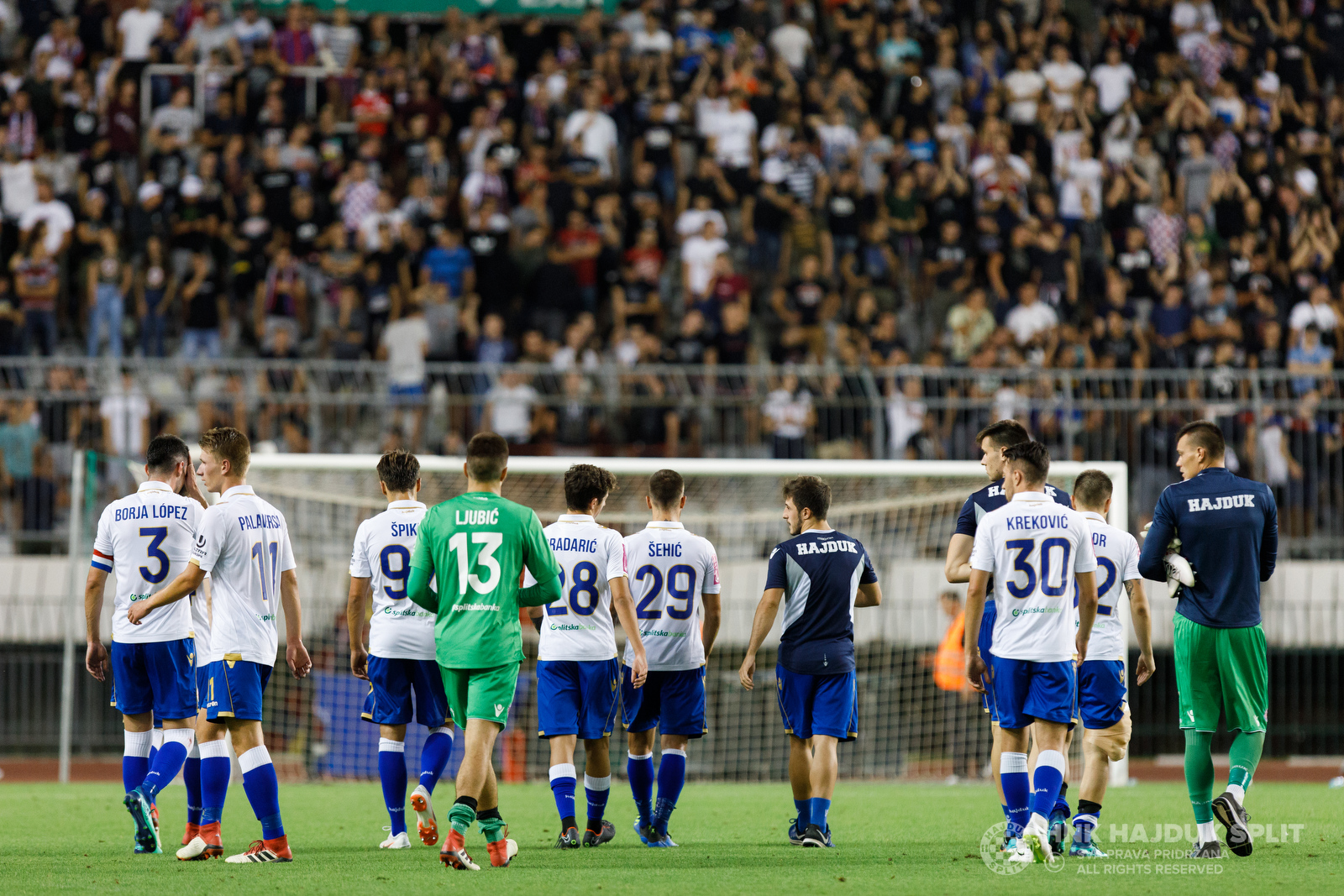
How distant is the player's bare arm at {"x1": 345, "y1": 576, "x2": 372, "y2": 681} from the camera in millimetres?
8578

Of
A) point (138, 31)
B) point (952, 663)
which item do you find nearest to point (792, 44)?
point (138, 31)

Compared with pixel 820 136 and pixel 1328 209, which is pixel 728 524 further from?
pixel 1328 209

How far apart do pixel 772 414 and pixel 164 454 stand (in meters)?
8.38

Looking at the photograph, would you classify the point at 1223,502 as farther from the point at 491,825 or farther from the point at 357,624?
the point at 357,624

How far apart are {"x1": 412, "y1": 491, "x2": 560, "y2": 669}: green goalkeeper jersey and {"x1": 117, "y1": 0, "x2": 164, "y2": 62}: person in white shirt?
50.5 feet

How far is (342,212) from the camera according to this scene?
63.6 ft

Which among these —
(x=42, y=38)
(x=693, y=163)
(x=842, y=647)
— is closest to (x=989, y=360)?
(x=693, y=163)

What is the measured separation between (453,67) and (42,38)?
18.0 ft

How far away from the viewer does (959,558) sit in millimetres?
8414

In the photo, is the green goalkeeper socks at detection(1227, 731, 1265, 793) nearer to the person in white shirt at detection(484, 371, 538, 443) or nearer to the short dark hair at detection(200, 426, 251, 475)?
the short dark hair at detection(200, 426, 251, 475)

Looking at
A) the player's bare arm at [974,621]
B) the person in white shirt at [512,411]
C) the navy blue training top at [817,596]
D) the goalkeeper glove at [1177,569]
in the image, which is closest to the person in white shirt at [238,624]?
the navy blue training top at [817,596]

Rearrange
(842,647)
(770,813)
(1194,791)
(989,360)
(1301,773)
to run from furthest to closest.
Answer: (989,360), (1301,773), (770,813), (842,647), (1194,791)

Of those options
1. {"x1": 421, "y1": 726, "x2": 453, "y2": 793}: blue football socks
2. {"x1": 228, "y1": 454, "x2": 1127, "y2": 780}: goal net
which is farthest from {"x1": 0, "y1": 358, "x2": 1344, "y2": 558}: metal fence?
{"x1": 421, "y1": 726, "x2": 453, "y2": 793}: blue football socks

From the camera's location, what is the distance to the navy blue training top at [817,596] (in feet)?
28.7
